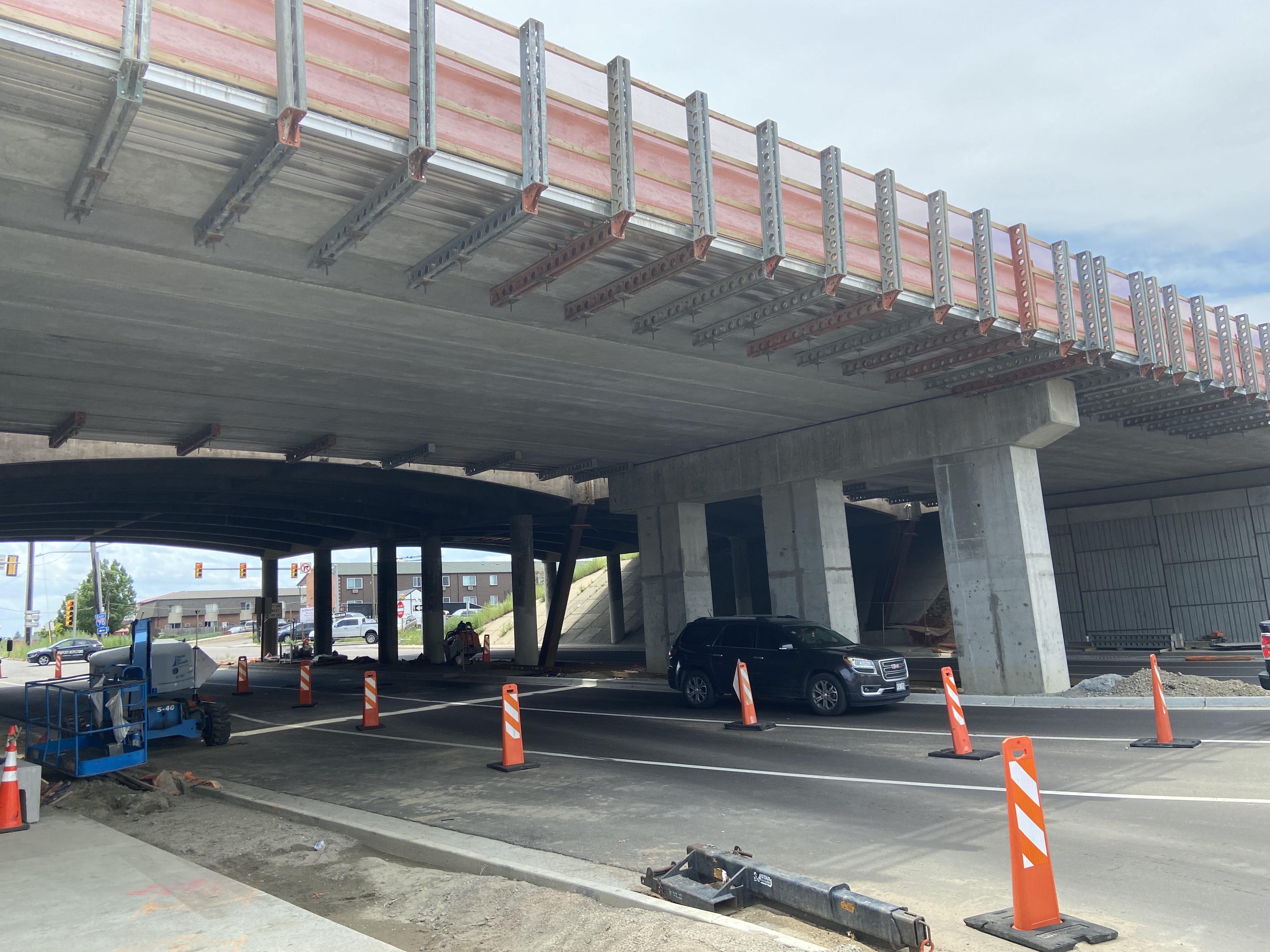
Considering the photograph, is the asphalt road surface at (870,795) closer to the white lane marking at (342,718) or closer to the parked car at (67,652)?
the white lane marking at (342,718)

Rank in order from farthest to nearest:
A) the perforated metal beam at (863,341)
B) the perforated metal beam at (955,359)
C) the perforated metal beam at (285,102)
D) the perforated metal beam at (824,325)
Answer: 1. the perforated metal beam at (955,359)
2. the perforated metal beam at (863,341)
3. the perforated metal beam at (824,325)
4. the perforated metal beam at (285,102)

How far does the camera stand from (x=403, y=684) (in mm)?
29047

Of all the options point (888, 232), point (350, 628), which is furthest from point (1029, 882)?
point (350, 628)

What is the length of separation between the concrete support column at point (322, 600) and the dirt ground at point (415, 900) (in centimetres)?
4168

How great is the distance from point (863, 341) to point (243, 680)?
73.7 ft

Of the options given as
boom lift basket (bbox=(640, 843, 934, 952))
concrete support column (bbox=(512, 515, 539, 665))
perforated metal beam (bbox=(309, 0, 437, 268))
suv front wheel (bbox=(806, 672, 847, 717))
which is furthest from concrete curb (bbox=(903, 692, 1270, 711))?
concrete support column (bbox=(512, 515, 539, 665))

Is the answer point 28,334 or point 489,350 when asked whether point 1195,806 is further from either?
point 28,334

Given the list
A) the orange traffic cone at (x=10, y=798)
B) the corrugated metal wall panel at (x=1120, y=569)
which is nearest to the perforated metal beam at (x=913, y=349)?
the orange traffic cone at (x=10, y=798)

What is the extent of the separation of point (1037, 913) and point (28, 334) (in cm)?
1411

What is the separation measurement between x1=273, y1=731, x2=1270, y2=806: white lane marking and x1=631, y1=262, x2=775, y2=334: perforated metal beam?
20.5ft

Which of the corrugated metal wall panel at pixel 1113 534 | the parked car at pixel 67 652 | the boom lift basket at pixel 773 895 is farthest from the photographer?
the parked car at pixel 67 652

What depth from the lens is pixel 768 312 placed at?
1350cm

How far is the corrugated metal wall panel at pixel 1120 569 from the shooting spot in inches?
1334

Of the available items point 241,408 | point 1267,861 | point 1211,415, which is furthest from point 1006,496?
point 241,408
